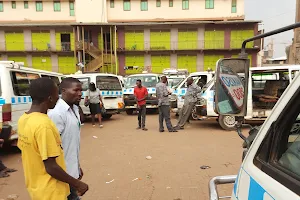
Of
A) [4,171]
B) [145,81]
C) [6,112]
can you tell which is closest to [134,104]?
[145,81]

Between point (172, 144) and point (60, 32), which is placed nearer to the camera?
point (172, 144)

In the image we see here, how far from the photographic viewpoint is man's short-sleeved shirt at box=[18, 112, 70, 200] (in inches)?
63.9

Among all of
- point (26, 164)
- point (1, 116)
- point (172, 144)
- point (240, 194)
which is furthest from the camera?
point (172, 144)

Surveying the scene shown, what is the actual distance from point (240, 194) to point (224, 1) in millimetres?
34985

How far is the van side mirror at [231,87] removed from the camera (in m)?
1.69

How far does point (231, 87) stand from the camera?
170cm

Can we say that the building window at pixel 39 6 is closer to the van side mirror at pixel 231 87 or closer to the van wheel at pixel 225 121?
the van wheel at pixel 225 121

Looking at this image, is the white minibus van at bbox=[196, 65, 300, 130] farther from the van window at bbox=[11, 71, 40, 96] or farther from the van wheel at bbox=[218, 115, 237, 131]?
the van window at bbox=[11, 71, 40, 96]

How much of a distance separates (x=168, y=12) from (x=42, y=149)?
33.4 metres

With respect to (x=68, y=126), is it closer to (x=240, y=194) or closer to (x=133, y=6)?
(x=240, y=194)

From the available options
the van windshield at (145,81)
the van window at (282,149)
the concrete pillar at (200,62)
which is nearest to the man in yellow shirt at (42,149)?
the van window at (282,149)

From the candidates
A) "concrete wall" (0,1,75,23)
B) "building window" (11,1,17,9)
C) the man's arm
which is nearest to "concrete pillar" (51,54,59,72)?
"concrete wall" (0,1,75,23)

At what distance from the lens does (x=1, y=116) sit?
4.72 meters

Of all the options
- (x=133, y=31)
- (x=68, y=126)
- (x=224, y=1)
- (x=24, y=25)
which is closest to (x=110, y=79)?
(x=68, y=126)
